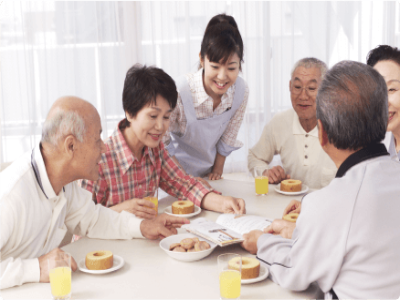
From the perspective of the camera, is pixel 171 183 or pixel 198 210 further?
pixel 171 183

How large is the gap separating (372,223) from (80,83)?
3.56 metres

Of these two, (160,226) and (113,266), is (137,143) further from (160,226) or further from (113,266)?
(113,266)

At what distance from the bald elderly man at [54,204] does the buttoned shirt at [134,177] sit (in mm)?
304

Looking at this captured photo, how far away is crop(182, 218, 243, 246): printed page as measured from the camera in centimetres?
151

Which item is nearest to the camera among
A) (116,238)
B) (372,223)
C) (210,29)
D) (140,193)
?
(372,223)

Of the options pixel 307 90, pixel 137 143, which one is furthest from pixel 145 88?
pixel 307 90

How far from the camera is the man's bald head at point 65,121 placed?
153 cm

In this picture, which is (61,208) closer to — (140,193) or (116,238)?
(116,238)

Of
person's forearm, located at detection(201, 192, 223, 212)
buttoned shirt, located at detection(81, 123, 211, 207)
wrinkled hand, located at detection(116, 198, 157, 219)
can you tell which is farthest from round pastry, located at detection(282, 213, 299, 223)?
wrinkled hand, located at detection(116, 198, 157, 219)

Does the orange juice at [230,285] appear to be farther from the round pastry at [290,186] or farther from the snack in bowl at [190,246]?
the round pastry at [290,186]

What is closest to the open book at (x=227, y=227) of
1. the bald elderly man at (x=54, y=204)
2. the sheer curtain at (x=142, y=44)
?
the bald elderly man at (x=54, y=204)

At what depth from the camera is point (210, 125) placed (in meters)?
2.68

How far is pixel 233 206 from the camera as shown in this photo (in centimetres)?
194

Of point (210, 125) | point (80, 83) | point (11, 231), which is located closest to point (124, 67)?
point (80, 83)
